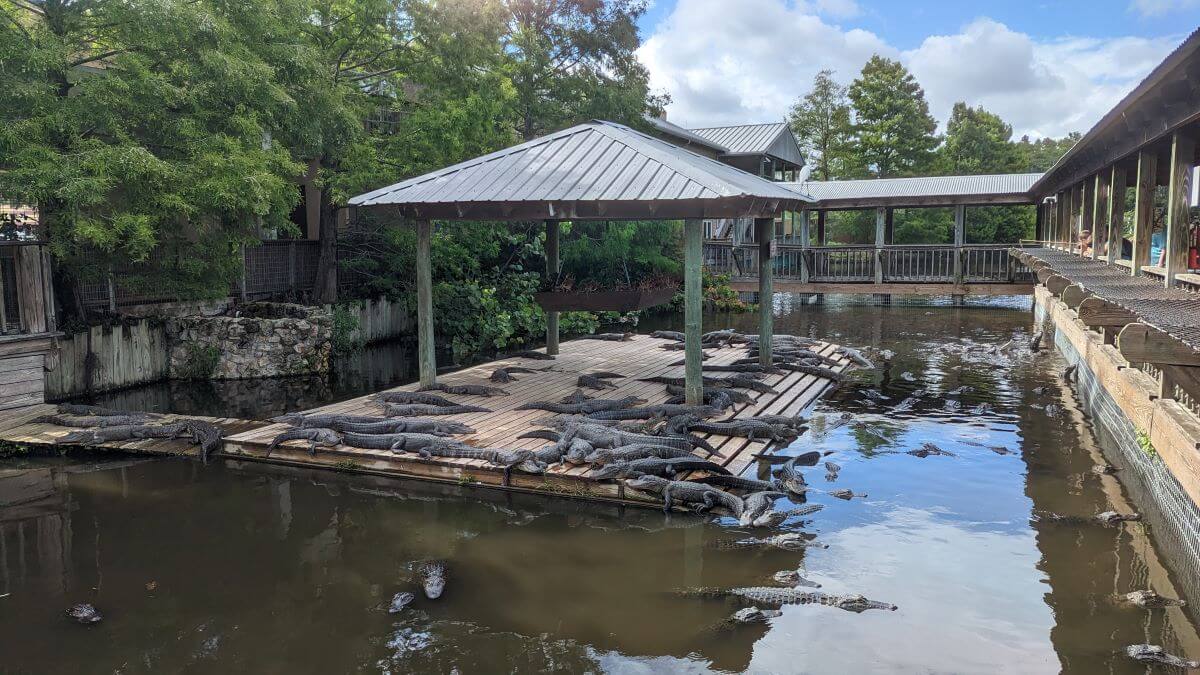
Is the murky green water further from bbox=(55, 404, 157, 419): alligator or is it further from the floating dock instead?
bbox=(55, 404, 157, 419): alligator

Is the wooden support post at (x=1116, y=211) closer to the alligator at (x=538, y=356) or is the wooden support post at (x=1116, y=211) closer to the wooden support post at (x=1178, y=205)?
the wooden support post at (x=1178, y=205)

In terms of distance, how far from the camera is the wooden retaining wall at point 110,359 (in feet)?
42.0

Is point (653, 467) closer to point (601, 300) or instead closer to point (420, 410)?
point (420, 410)

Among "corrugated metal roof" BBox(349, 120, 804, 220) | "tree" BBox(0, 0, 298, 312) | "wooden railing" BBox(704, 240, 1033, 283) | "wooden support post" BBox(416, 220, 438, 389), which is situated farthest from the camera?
"wooden railing" BBox(704, 240, 1033, 283)

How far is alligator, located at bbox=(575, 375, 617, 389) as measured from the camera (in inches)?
478

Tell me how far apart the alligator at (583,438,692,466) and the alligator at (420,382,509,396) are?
3.50 metres

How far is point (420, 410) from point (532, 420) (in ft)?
4.61

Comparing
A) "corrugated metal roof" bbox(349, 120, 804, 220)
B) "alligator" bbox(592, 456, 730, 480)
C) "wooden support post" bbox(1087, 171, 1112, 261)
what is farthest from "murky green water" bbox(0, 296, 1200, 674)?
"wooden support post" bbox(1087, 171, 1112, 261)

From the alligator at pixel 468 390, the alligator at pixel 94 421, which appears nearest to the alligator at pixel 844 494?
the alligator at pixel 468 390

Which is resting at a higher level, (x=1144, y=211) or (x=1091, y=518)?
(x=1144, y=211)

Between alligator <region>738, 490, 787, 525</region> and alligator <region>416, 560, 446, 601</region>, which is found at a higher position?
alligator <region>738, 490, 787, 525</region>

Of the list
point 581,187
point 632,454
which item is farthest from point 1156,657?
point 581,187

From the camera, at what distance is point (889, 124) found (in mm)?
43000

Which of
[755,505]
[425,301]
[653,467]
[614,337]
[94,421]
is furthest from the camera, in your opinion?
[614,337]
